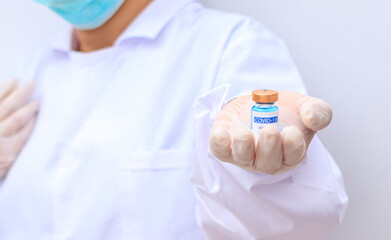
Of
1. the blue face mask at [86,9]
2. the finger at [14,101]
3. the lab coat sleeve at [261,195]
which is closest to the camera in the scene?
the lab coat sleeve at [261,195]

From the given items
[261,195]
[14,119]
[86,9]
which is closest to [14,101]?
[14,119]

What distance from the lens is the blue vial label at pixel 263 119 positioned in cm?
46

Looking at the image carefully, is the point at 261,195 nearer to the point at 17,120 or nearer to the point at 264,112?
the point at 264,112

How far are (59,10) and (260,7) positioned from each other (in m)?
0.37

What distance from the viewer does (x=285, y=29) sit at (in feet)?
2.84

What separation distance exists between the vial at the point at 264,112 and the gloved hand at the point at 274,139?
0.03 feet

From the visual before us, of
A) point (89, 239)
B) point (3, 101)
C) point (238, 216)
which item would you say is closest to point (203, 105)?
point (238, 216)

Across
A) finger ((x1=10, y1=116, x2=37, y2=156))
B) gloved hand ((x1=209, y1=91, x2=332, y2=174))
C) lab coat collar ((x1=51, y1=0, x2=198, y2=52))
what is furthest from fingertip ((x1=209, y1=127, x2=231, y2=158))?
finger ((x1=10, y1=116, x2=37, y2=156))

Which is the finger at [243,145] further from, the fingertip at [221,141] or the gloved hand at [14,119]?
the gloved hand at [14,119]

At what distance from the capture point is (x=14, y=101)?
87 centimetres

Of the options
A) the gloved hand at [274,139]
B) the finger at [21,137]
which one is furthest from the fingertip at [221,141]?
the finger at [21,137]

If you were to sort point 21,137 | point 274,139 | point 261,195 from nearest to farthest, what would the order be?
1. point 274,139
2. point 261,195
3. point 21,137

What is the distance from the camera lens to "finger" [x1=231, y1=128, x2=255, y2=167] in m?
0.44

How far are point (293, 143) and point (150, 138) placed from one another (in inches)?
13.0
